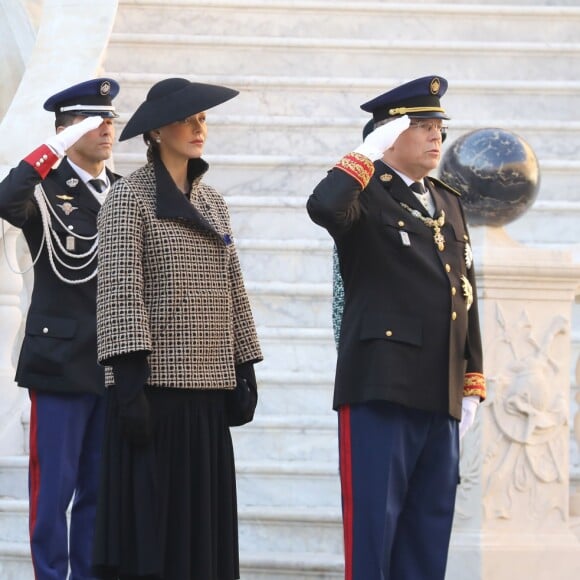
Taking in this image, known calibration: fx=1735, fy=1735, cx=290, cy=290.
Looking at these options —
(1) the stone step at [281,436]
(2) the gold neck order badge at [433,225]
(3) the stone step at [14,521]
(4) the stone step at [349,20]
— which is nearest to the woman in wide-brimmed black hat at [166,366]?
(2) the gold neck order badge at [433,225]

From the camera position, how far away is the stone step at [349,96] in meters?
8.83

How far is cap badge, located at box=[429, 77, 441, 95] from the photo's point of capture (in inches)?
196

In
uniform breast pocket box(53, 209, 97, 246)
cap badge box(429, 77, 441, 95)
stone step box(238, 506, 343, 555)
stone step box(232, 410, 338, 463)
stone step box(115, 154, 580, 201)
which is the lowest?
stone step box(238, 506, 343, 555)

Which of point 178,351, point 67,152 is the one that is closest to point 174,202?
point 178,351

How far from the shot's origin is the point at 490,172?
5.71m

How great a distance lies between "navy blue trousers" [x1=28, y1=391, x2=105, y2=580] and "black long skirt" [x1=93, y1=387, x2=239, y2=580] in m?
0.67

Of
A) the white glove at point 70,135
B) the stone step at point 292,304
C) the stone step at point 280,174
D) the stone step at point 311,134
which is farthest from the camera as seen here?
the stone step at point 311,134

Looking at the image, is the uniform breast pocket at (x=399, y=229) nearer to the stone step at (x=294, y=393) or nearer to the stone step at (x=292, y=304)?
the stone step at (x=294, y=393)

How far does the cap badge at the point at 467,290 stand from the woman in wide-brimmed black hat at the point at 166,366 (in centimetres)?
68

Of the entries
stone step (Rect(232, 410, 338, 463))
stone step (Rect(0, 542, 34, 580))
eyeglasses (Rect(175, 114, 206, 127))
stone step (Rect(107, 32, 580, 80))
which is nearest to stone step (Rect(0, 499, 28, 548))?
stone step (Rect(0, 542, 34, 580))

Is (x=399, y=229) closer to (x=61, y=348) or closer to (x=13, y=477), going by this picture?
(x=61, y=348)

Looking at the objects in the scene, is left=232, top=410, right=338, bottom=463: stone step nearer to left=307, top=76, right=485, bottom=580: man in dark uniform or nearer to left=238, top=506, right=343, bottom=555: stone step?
left=238, top=506, right=343, bottom=555: stone step

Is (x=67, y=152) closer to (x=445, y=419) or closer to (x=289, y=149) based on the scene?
(x=445, y=419)

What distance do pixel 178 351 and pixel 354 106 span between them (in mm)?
4363
